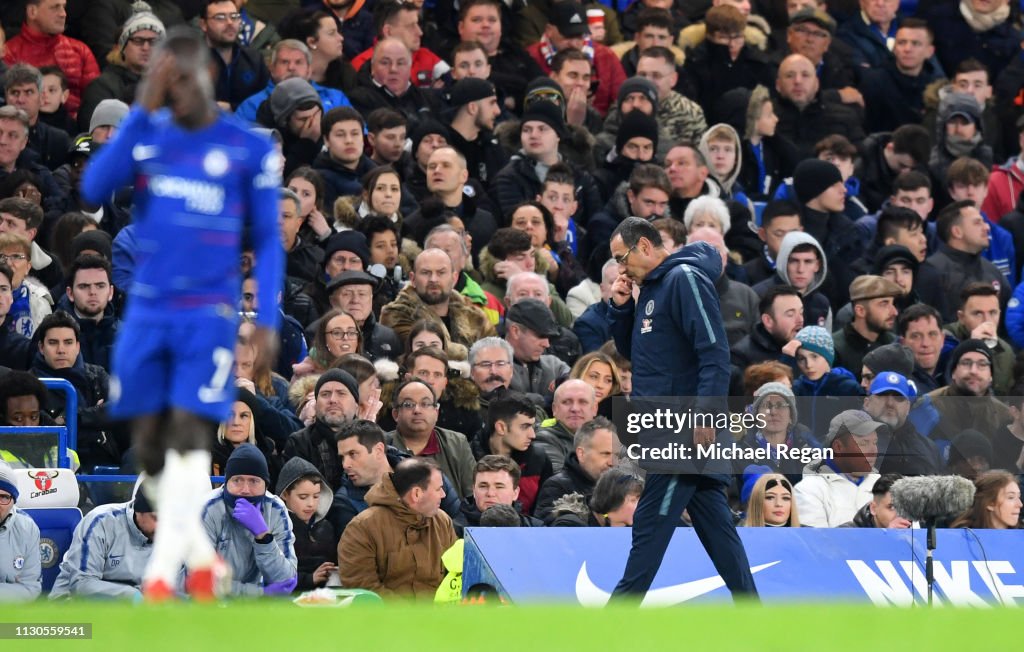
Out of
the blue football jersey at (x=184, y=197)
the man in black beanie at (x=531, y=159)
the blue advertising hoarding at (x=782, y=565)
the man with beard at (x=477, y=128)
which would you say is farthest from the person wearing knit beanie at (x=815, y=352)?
the blue football jersey at (x=184, y=197)

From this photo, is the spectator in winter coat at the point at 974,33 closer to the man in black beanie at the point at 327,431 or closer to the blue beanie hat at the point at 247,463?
the man in black beanie at the point at 327,431

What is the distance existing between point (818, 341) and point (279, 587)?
475cm

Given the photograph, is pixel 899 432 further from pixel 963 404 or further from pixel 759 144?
pixel 759 144

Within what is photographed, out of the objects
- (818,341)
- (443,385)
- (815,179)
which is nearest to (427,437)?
(443,385)

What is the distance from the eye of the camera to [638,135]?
16.4 metres

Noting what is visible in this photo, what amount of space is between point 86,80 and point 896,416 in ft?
23.1

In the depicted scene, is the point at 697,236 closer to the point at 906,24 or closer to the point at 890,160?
the point at 890,160

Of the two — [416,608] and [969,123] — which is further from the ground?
[969,123]

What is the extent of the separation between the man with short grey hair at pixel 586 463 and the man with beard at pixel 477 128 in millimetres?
4512

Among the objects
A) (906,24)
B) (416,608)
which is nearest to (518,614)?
(416,608)

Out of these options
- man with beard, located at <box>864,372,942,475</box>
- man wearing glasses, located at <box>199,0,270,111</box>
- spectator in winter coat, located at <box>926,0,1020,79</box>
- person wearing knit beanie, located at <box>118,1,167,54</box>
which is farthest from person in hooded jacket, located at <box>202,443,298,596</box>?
spectator in winter coat, located at <box>926,0,1020,79</box>

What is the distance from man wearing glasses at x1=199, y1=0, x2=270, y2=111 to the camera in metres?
15.8

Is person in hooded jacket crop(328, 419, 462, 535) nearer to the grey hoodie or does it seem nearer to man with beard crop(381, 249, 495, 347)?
the grey hoodie

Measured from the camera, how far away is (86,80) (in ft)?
51.6
